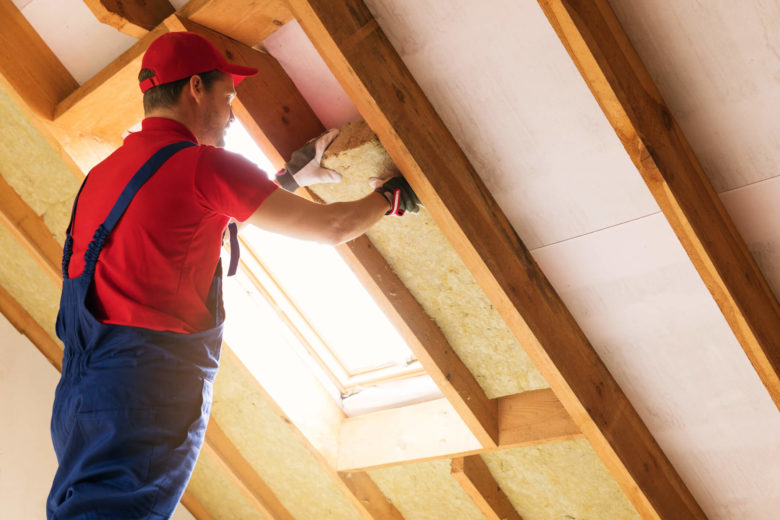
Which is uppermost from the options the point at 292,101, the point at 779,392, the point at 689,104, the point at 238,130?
the point at 238,130

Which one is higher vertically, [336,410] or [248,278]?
[248,278]

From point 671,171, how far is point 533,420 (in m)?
1.18

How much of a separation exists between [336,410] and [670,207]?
1973mm

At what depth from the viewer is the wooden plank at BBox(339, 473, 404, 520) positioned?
11.1 feet

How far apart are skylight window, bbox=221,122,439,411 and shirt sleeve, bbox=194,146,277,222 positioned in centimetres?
139

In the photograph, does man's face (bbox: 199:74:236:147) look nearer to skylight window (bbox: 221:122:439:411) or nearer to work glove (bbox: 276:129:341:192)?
work glove (bbox: 276:129:341:192)

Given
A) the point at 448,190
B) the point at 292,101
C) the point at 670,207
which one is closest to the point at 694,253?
the point at 670,207

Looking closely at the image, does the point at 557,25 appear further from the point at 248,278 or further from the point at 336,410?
the point at 336,410

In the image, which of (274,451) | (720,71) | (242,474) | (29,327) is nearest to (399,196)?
(720,71)

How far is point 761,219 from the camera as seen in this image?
200 cm

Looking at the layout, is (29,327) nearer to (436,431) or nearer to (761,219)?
(436,431)

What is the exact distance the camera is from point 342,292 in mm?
3412

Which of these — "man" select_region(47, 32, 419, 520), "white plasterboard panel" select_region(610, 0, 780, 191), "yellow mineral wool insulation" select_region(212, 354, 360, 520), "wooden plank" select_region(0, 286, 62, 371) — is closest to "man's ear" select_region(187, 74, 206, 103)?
"man" select_region(47, 32, 419, 520)

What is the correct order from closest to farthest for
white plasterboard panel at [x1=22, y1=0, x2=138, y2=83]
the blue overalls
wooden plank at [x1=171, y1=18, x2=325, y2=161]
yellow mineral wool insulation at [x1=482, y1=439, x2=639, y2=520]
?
the blue overalls, wooden plank at [x1=171, y1=18, x2=325, y2=161], white plasterboard panel at [x1=22, y1=0, x2=138, y2=83], yellow mineral wool insulation at [x1=482, y1=439, x2=639, y2=520]
